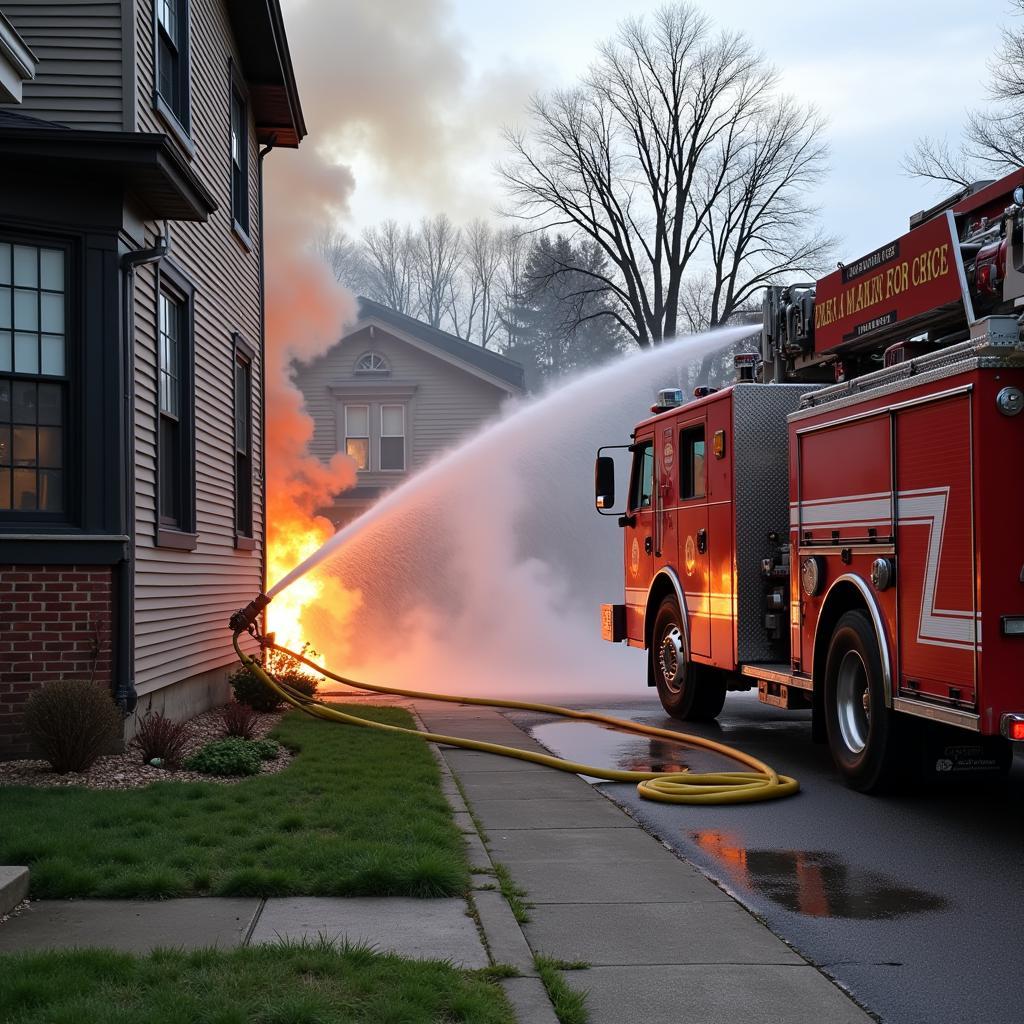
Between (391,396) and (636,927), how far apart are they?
25438 mm

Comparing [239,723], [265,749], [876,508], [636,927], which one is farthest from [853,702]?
[239,723]

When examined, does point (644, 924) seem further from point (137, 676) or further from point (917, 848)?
point (137, 676)

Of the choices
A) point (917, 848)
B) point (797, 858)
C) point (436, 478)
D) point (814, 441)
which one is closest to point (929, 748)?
point (917, 848)

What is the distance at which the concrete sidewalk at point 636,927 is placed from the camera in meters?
4.27

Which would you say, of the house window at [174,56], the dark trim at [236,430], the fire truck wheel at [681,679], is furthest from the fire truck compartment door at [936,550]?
the dark trim at [236,430]

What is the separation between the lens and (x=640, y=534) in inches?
500

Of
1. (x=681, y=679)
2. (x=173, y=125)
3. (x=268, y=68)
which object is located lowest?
(x=681, y=679)

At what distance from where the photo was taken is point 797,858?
654 centimetres

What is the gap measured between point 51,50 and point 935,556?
A: 701cm

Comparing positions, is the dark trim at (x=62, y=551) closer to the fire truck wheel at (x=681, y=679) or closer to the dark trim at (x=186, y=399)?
the dark trim at (x=186, y=399)

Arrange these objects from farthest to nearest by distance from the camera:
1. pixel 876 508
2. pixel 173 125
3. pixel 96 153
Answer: pixel 173 125 → pixel 96 153 → pixel 876 508

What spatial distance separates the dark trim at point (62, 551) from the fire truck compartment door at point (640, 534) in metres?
5.25

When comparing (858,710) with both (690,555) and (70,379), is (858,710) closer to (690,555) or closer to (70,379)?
(690,555)

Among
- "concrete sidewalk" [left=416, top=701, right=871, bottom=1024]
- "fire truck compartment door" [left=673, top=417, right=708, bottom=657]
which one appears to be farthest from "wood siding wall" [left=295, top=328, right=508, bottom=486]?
"concrete sidewalk" [left=416, top=701, right=871, bottom=1024]
